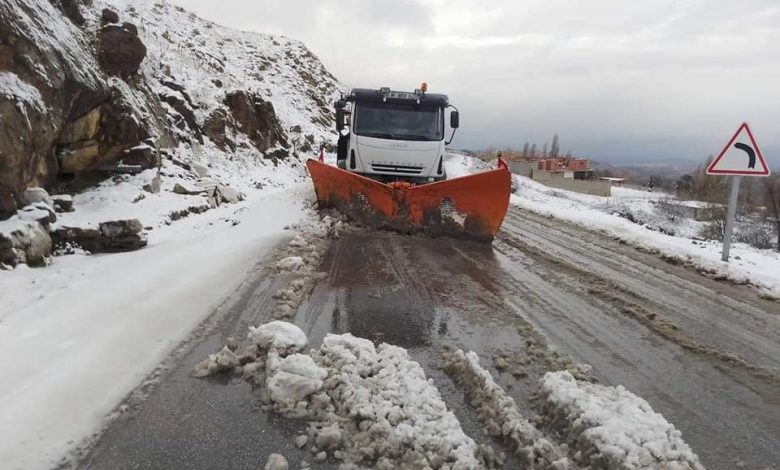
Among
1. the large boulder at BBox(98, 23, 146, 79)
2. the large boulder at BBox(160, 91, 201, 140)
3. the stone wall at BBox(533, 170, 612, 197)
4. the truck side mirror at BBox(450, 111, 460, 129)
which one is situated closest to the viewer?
the truck side mirror at BBox(450, 111, 460, 129)

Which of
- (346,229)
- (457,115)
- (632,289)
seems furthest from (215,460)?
(457,115)

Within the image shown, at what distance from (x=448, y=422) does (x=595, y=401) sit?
0.94 meters

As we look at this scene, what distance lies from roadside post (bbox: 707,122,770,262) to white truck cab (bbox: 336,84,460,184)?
4.90 meters

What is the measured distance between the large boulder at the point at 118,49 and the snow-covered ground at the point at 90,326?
5.82 metres

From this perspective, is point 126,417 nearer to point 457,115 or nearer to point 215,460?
point 215,460

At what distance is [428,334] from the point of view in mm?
4066

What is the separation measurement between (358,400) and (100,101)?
821cm

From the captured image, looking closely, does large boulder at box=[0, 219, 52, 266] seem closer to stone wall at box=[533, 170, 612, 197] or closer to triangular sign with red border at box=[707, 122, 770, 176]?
triangular sign with red border at box=[707, 122, 770, 176]

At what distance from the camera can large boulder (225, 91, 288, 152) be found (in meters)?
18.7

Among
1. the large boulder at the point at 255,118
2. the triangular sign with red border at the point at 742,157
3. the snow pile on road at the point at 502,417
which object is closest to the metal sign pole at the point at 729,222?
the triangular sign with red border at the point at 742,157

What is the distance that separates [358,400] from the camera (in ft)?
9.23

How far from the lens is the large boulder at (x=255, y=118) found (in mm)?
18656

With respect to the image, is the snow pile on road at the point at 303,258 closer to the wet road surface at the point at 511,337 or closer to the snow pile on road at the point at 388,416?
the wet road surface at the point at 511,337

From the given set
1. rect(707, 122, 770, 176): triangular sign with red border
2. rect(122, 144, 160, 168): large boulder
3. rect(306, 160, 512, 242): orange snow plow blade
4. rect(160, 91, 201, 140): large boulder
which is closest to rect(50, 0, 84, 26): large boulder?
rect(122, 144, 160, 168): large boulder
